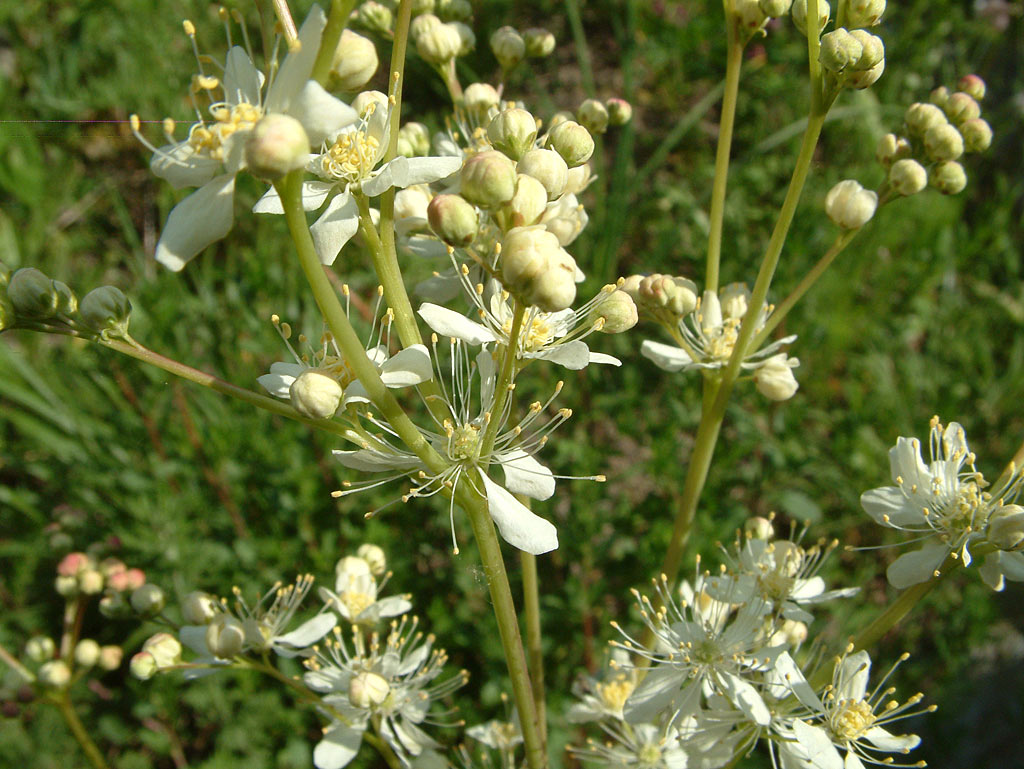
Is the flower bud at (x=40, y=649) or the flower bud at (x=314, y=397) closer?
the flower bud at (x=314, y=397)

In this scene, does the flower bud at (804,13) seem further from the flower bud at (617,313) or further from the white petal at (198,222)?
the white petal at (198,222)

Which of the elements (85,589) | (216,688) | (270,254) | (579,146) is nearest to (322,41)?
(579,146)

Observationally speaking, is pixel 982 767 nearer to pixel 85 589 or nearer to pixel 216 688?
pixel 216 688

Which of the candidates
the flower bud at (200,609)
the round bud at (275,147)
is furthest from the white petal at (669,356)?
the flower bud at (200,609)

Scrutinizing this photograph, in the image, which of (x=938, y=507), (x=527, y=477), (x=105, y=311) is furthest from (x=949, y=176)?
(x=105, y=311)

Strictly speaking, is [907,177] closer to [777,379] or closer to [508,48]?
[777,379]

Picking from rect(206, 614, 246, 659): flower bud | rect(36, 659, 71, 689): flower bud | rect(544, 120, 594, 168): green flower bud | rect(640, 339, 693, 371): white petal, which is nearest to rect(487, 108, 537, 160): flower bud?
rect(544, 120, 594, 168): green flower bud
